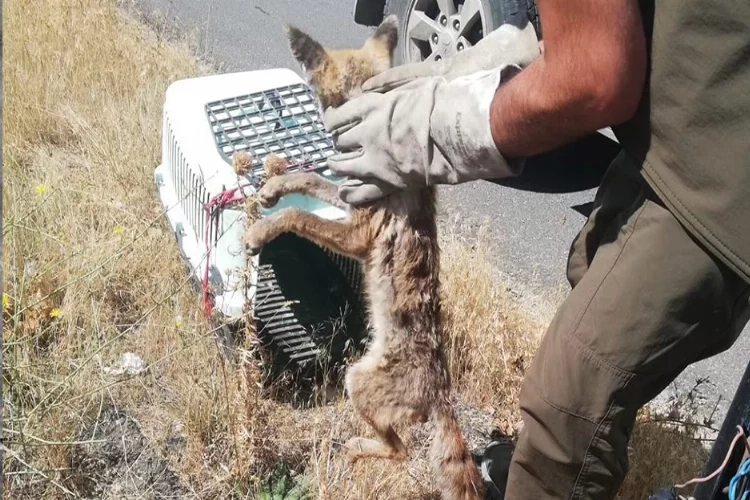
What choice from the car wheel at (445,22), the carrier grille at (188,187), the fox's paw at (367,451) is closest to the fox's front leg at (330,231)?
the carrier grille at (188,187)

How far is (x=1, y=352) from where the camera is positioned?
2992 mm

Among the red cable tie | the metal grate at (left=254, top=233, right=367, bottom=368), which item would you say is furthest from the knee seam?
the red cable tie

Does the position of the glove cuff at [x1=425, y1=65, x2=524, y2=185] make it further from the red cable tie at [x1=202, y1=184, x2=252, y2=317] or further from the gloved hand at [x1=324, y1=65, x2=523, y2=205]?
the red cable tie at [x1=202, y1=184, x2=252, y2=317]

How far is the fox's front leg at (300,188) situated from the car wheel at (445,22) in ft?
7.08

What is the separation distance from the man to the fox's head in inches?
26.0

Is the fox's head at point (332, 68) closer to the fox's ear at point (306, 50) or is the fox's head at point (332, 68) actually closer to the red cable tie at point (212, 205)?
the fox's ear at point (306, 50)

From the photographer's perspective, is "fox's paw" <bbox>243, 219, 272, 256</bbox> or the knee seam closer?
the knee seam

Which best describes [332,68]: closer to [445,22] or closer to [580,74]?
[580,74]

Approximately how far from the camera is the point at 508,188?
6039 mm

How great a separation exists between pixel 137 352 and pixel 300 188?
1066 millimetres

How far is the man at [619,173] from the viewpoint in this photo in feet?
6.75

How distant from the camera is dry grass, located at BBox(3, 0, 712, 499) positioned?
9.83ft

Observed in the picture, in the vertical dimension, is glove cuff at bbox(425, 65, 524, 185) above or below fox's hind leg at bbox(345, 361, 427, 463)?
above

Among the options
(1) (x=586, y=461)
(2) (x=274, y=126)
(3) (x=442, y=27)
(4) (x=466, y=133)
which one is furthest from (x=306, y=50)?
(3) (x=442, y=27)
